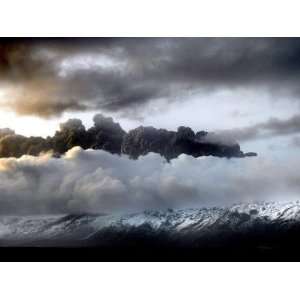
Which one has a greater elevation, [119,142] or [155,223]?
[119,142]

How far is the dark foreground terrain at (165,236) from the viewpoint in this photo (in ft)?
17.1

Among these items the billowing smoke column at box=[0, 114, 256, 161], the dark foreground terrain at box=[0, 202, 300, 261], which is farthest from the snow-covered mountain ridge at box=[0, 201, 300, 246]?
the billowing smoke column at box=[0, 114, 256, 161]

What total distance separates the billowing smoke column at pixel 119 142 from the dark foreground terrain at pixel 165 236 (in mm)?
599

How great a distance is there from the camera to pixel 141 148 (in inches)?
212

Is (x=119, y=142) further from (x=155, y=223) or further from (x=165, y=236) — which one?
(x=165, y=236)

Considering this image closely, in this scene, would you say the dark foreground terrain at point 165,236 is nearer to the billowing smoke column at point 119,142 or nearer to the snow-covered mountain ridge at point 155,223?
the snow-covered mountain ridge at point 155,223

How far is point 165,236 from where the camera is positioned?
5.29 m

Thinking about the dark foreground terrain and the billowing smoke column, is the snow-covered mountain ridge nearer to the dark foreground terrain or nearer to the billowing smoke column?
the dark foreground terrain

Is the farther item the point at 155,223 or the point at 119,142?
the point at 119,142

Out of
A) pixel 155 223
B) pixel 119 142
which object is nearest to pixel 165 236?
pixel 155 223

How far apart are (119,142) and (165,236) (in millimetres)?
1050

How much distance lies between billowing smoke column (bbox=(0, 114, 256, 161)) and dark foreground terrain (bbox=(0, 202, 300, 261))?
60 centimetres

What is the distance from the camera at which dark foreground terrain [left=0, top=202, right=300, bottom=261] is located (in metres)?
5.22

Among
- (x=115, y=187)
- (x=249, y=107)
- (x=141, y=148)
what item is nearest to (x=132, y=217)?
(x=115, y=187)
